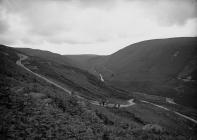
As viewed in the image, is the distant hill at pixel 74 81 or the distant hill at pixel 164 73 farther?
the distant hill at pixel 164 73

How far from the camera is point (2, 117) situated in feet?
36.3

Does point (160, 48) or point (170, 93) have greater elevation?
point (160, 48)

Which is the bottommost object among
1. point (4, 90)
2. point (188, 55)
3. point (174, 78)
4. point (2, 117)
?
point (174, 78)

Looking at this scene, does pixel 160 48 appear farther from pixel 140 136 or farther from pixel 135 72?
pixel 140 136

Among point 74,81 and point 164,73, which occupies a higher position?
point 164,73

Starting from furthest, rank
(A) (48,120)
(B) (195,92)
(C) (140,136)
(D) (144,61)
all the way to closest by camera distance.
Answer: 1. (D) (144,61)
2. (B) (195,92)
3. (C) (140,136)
4. (A) (48,120)

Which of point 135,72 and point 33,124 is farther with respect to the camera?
point 135,72

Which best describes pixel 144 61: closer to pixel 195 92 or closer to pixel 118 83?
pixel 118 83

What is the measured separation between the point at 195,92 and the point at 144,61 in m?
88.5

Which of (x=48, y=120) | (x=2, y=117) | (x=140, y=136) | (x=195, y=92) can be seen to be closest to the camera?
(x=2, y=117)

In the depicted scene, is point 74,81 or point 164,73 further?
point 164,73

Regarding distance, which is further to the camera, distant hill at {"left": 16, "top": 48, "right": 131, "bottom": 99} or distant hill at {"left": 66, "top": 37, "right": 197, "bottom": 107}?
distant hill at {"left": 66, "top": 37, "right": 197, "bottom": 107}

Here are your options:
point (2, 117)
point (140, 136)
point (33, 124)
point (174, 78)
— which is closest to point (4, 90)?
point (2, 117)

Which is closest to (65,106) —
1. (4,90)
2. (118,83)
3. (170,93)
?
(4,90)
